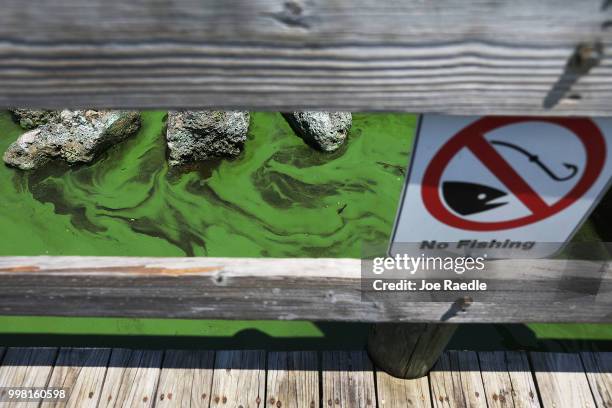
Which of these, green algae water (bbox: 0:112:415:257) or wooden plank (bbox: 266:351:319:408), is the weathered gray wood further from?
green algae water (bbox: 0:112:415:257)

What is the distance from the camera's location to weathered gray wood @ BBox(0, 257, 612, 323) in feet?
3.26

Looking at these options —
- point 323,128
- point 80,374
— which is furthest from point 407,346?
point 323,128

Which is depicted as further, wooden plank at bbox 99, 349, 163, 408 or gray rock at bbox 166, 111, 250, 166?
gray rock at bbox 166, 111, 250, 166

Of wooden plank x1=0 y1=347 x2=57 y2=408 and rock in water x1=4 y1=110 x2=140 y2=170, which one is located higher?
rock in water x1=4 y1=110 x2=140 y2=170

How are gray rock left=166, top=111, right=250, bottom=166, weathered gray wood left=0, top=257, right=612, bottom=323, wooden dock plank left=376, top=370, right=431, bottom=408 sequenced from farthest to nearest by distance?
gray rock left=166, top=111, right=250, bottom=166
wooden dock plank left=376, top=370, right=431, bottom=408
weathered gray wood left=0, top=257, right=612, bottom=323

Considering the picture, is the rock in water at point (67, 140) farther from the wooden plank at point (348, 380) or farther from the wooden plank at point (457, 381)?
the wooden plank at point (457, 381)

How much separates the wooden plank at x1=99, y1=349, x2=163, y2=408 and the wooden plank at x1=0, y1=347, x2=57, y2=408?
0.20 m

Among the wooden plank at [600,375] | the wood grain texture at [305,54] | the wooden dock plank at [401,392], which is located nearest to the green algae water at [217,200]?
the wooden dock plank at [401,392]

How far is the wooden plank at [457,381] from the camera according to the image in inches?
62.2

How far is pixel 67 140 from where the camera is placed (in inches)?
108

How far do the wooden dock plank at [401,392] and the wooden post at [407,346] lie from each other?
0.02 m

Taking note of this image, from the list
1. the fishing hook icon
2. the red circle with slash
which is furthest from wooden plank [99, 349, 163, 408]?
the fishing hook icon

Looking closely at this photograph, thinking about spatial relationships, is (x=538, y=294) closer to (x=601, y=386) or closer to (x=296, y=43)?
(x=296, y=43)

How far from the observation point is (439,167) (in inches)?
28.6
